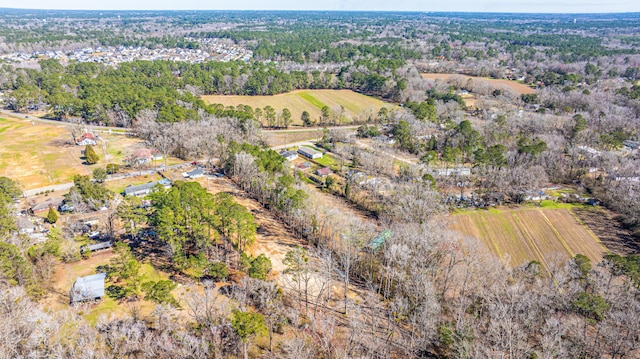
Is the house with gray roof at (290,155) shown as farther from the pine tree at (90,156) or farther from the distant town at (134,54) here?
the distant town at (134,54)

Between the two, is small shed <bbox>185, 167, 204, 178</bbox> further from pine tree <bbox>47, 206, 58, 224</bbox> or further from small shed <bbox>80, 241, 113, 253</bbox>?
small shed <bbox>80, 241, 113, 253</bbox>

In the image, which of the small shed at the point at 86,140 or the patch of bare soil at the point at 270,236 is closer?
the patch of bare soil at the point at 270,236

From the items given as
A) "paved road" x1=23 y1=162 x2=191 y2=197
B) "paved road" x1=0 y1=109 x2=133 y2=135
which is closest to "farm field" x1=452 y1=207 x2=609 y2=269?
"paved road" x1=23 y1=162 x2=191 y2=197

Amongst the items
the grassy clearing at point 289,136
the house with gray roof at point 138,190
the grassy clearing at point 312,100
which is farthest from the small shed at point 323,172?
the grassy clearing at point 312,100

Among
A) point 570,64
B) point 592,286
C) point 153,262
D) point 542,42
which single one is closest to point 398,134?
point 592,286

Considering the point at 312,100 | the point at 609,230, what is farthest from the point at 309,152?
the point at 609,230

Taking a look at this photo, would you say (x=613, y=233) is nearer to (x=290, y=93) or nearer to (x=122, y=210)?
(x=122, y=210)

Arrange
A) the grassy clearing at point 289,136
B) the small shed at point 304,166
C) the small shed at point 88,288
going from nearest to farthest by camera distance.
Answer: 1. the small shed at point 88,288
2. the small shed at point 304,166
3. the grassy clearing at point 289,136
